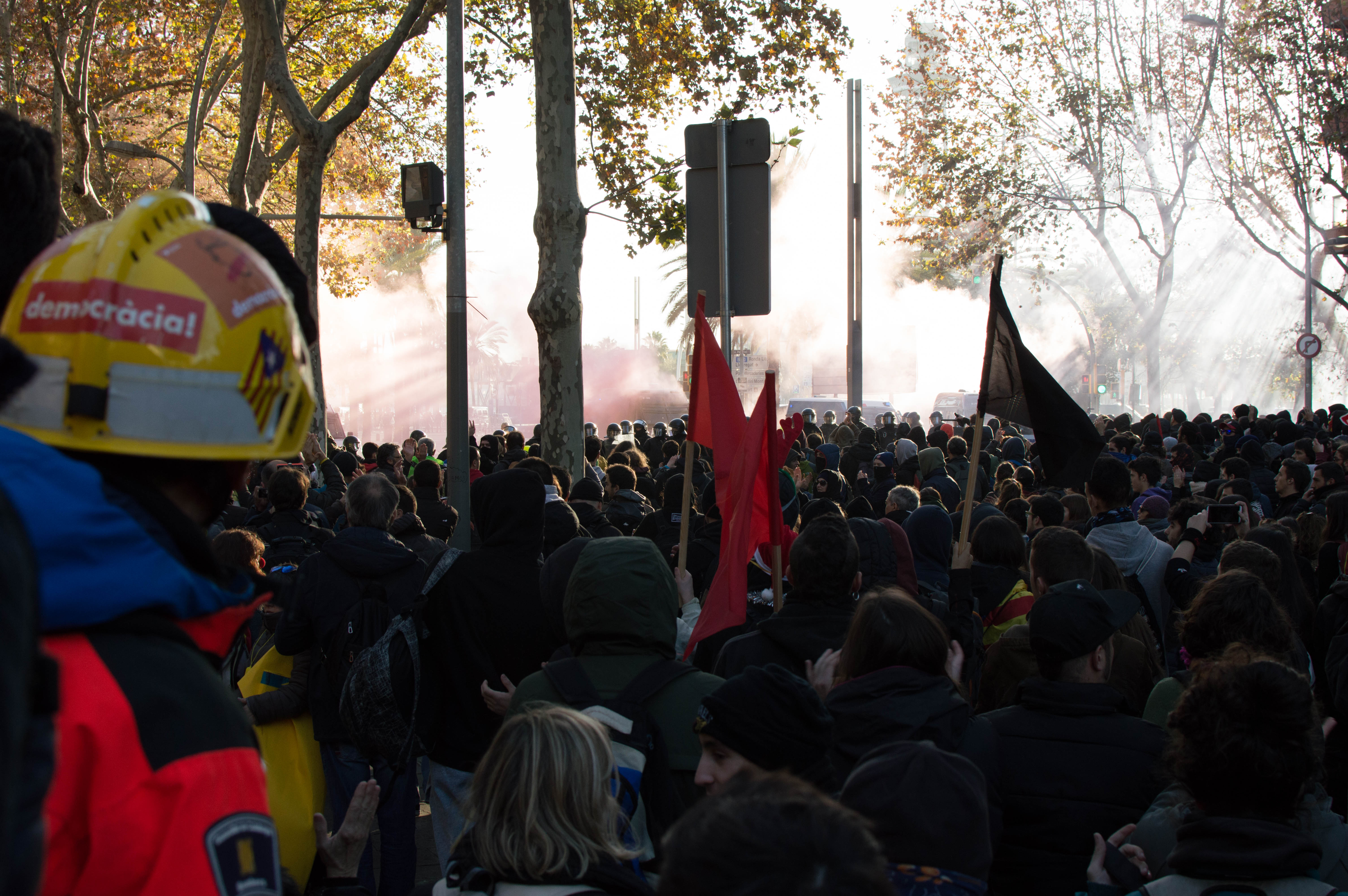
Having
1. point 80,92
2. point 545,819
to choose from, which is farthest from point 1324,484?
point 80,92

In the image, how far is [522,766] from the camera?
2178 millimetres

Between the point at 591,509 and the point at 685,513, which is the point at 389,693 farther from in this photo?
the point at 591,509

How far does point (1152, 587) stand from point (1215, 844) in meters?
3.62

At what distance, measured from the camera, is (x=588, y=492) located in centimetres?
724

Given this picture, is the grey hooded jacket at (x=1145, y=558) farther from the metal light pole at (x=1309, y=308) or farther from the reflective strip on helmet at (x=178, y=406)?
the metal light pole at (x=1309, y=308)

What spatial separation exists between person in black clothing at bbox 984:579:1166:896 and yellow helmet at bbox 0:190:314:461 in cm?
224

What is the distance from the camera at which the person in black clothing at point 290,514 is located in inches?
227

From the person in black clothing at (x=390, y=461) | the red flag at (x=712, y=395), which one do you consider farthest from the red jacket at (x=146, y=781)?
the person in black clothing at (x=390, y=461)

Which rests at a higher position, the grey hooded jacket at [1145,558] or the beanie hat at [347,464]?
the beanie hat at [347,464]

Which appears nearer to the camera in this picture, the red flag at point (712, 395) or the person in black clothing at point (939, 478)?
the red flag at point (712, 395)

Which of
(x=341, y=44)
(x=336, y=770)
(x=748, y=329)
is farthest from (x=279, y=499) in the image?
(x=748, y=329)

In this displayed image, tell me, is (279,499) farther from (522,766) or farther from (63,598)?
(63,598)

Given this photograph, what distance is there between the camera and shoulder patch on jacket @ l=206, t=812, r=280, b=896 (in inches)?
41.7

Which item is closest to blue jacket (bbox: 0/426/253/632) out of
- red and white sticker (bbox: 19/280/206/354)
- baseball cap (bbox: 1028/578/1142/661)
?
red and white sticker (bbox: 19/280/206/354)
